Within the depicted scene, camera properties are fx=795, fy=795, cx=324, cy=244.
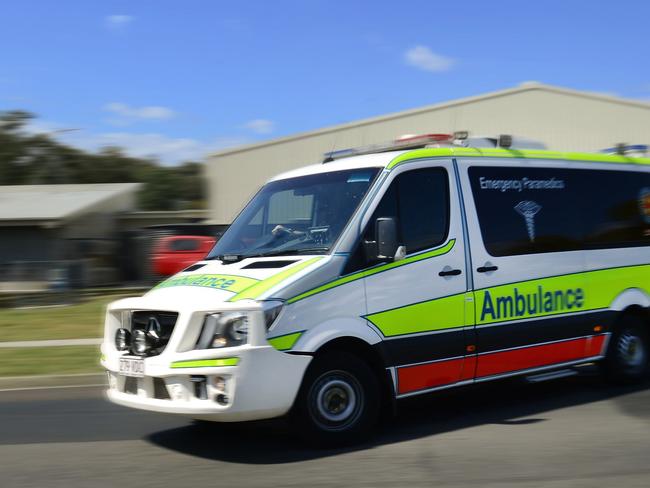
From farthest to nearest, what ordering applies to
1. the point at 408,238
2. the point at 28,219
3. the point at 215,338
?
the point at 28,219 → the point at 408,238 → the point at 215,338

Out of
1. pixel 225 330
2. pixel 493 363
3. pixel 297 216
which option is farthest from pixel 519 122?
pixel 225 330

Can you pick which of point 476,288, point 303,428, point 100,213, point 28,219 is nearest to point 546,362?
point 476,288

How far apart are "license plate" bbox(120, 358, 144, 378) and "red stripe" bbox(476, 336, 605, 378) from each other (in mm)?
2802

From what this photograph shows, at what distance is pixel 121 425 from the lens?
7145mm

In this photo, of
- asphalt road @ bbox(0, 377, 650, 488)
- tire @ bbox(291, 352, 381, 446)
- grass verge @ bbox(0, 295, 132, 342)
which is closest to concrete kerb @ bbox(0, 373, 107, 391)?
asphalt road @ bbox(0, 377, 650, 488)

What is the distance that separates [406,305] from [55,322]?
11818 mm

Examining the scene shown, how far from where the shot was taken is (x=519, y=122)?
28.2 meters

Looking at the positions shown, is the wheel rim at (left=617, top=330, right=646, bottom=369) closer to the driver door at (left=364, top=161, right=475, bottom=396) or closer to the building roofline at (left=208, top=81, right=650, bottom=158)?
the driver door at (left=364, top=161, right=475, bottom=396)

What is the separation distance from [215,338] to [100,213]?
2471 centimetres

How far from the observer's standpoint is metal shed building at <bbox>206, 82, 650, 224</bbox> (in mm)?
27641

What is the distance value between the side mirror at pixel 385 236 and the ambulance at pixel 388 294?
16 millimetres

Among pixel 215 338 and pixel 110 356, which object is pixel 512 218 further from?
pixel 110 356

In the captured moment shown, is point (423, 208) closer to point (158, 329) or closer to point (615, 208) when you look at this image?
point (158, 329)

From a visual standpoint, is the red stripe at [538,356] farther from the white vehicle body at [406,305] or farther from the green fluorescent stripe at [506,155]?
the green fluorescent stripe at [506,155]
